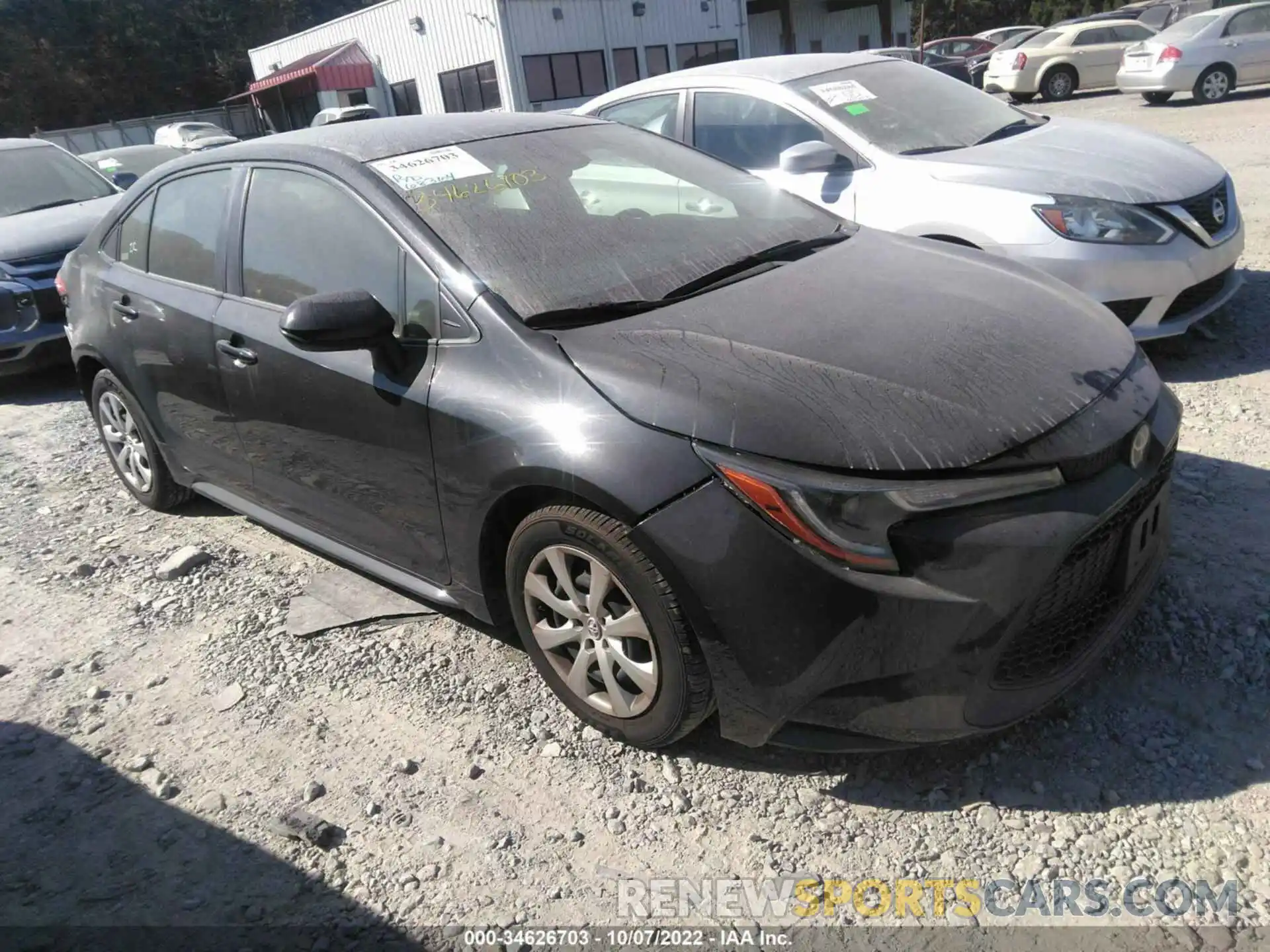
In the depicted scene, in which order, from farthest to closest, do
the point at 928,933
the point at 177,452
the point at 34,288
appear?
1. the point at 34,288
2. the point at 177,452
3. the point at 928,933

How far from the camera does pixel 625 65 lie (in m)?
29.4

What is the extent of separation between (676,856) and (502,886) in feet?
1.41

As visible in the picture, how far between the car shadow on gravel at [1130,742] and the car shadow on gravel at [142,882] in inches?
40.7

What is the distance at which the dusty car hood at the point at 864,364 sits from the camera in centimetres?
220

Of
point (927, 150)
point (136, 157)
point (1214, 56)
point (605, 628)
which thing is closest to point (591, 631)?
point (605, 628)

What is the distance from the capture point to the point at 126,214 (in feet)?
13.9

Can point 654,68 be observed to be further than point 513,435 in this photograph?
Yes

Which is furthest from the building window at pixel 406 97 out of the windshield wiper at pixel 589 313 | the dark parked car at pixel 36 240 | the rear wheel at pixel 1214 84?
the windshield wiper at pixel 589 313

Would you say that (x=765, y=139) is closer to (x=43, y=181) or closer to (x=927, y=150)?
(x=927, y=150)

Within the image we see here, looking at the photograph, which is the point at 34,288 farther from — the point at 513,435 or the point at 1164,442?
the point at 1164,442

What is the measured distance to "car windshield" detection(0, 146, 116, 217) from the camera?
7.54 m

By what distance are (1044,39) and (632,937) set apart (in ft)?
75.2

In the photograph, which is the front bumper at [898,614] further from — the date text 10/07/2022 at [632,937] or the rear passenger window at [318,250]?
the rear passenger window at [318,250]

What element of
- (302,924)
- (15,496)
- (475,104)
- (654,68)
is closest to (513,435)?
(302,924)
